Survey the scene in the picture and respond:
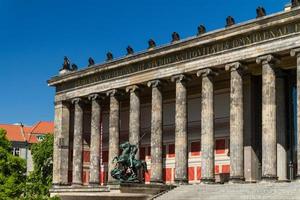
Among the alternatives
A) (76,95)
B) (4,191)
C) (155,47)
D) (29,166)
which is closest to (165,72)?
(155,47)

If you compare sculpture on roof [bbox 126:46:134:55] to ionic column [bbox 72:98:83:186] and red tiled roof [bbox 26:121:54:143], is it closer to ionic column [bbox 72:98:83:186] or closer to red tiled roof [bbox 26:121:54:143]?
ionic column [bbox 72:98:83:186]

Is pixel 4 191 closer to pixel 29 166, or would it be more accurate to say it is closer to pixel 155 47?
pixel 155 47

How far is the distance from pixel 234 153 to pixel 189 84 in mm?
10537

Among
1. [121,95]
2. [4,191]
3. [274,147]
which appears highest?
[121,95]

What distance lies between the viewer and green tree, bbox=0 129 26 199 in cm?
5100

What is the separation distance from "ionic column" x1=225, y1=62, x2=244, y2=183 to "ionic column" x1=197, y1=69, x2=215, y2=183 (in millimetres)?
1835

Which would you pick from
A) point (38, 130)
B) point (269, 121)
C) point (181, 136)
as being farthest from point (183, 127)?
point (38, 130)

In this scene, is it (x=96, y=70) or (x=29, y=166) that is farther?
(x=29, y=166)

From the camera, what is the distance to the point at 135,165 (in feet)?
142

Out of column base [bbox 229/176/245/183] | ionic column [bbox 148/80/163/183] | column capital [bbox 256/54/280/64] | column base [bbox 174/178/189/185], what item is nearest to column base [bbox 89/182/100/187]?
ionic column [bbox 148/80/163/183]

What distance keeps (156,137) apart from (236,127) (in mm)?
7267

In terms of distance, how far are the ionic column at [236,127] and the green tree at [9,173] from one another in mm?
17924

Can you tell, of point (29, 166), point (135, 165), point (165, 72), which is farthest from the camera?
point (29, 166)

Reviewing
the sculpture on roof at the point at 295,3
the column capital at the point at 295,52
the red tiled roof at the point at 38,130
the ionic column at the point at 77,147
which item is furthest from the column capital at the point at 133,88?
the red tiled roof at the point at 38,130
